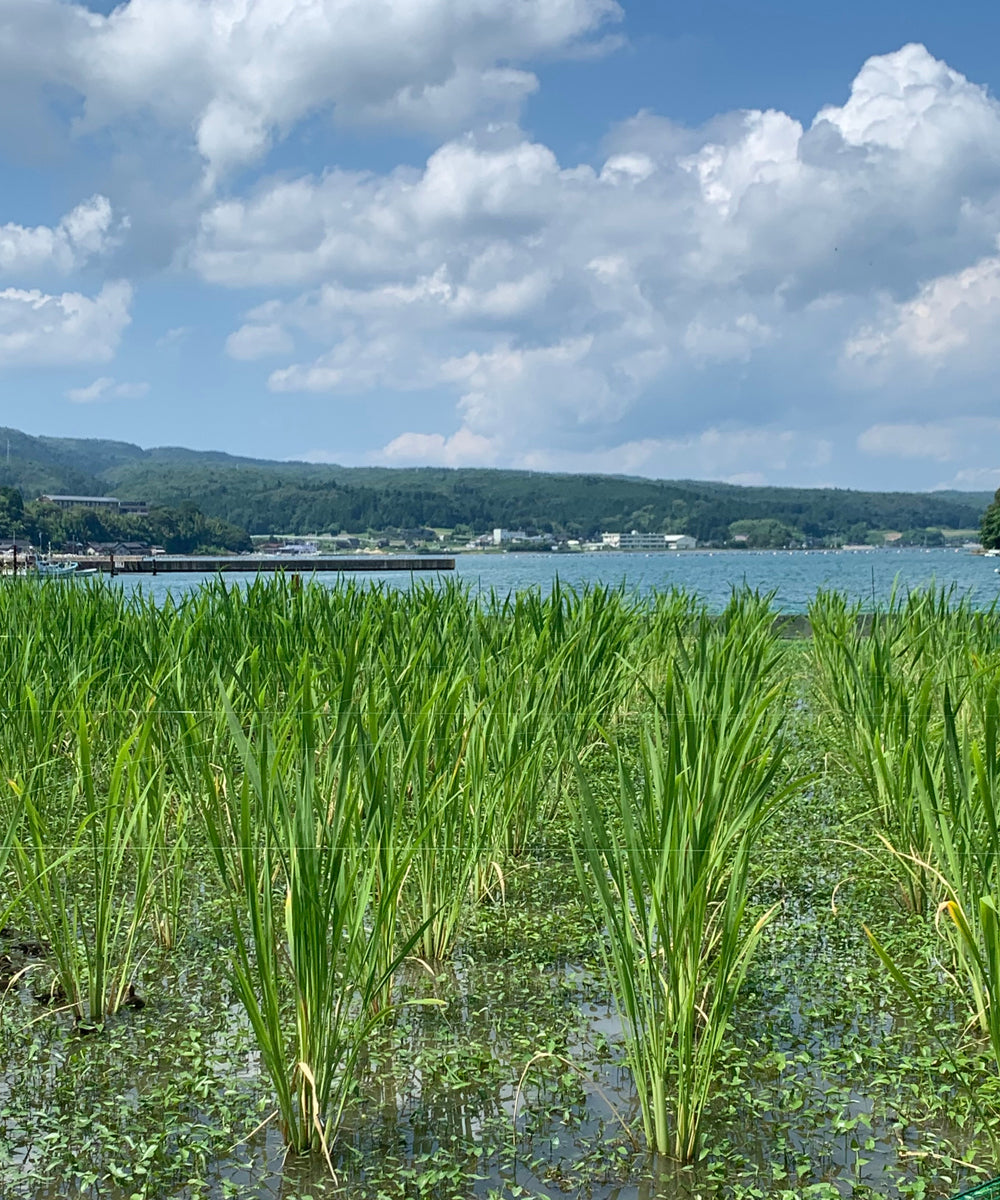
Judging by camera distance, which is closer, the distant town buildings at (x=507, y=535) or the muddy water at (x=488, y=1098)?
the muddy water at (x=488, y=1098)

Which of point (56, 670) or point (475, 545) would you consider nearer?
point (56, 670)

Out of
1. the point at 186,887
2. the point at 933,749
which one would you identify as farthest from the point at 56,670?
the point at 933,749

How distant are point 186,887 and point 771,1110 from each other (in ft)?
7.25

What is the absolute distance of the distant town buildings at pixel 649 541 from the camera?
6538 centimetres

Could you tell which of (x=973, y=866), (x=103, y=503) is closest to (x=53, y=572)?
(x=973, y=866)

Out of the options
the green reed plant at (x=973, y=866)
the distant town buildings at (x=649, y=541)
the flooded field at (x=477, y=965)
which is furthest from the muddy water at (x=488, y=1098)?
the distant town buildings at (x=649, y=541)

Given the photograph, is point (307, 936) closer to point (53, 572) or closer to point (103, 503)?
point (53, 572)

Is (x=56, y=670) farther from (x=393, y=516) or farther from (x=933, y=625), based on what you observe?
(x=393, y=516)

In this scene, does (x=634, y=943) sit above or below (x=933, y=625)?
below

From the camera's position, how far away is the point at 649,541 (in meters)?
65.9

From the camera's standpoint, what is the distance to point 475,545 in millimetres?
69062

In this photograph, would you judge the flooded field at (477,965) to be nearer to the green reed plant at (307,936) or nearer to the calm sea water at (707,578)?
the green reed plant at (307,936)

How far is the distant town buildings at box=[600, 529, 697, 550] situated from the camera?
214 ft

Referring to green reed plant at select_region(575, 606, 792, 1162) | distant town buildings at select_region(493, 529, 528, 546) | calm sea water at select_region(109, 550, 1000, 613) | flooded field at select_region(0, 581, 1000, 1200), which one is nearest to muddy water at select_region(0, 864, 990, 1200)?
flooded field at select_region(0, 581, 1000, 1200)
